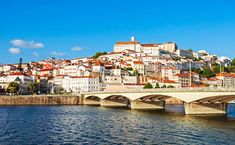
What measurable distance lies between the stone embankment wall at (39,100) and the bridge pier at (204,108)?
47416 millimetres

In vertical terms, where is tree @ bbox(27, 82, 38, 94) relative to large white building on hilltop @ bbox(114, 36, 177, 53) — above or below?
below

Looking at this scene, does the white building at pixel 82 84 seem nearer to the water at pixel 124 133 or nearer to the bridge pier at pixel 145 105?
the bridge pier at pixel 145 105

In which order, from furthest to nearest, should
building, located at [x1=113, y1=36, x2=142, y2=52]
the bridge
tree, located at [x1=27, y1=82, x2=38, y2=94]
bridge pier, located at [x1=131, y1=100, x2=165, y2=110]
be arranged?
building, located at [x1=113, y1=36, x2=142, y2=52], tree, located at [x1=27, y1=82, x2=38, y2=94], bridge pier, located at [x1=131, y1=100, x2=165, y2=110], the bridge

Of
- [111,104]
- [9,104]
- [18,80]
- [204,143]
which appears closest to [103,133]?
[204,143]

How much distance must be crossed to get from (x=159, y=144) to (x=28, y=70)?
144379 mm

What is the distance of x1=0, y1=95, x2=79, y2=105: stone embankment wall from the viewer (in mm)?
89000

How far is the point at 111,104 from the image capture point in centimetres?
8244

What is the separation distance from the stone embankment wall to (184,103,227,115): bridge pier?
47416 millimetres

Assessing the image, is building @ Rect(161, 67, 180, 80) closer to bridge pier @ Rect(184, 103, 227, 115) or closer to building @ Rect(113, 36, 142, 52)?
building @ Rect(113, 36, 142, 52)

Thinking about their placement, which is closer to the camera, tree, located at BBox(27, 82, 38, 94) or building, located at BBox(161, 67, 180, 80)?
tree, located at BBox(27, 82, 38, 94)

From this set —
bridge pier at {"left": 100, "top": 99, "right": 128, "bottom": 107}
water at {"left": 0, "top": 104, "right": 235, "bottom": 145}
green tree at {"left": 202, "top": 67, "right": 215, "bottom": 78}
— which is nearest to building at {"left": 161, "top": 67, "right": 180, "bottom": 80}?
green tree at {"left": 202, "top": 67, "right": 215, "bottom": 78}

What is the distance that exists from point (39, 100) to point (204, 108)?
52.7 metres

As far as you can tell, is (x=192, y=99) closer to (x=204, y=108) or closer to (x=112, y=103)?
(x=204, y=108)

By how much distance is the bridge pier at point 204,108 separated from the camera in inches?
1977
